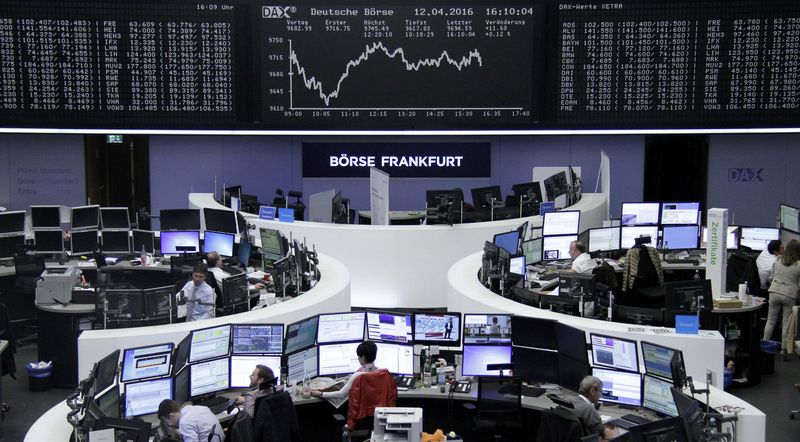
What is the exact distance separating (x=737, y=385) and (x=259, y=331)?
5.01 m

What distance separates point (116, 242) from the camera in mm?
12773

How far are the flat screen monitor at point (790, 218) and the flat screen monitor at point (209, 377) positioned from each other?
7.61m

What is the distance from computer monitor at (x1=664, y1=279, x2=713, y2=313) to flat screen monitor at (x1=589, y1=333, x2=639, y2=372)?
5.14ft

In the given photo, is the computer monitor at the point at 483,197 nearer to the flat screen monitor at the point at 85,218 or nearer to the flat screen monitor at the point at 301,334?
the flat screen monitor at the point at 85,218

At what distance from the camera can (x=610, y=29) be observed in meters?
12.8

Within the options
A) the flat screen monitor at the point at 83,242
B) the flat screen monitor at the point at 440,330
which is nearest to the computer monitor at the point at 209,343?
the flat screen monitor at the point at 440,330

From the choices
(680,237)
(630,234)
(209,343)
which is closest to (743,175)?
(680,237)

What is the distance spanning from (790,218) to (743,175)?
2902 mm

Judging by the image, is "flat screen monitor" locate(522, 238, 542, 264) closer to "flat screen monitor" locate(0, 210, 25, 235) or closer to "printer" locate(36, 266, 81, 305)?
"printer" locate(36, 266, 81, 305)

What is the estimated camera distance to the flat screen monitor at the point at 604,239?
12.2m

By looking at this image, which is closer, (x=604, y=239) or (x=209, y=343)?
(x=209, y=343)

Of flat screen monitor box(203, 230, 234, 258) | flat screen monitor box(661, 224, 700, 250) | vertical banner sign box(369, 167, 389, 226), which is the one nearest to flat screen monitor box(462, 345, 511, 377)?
vertical banner sign box(369, 167, 389, 226)

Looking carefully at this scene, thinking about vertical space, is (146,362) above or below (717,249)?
below

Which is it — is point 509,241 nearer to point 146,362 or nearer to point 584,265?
point 584,265
